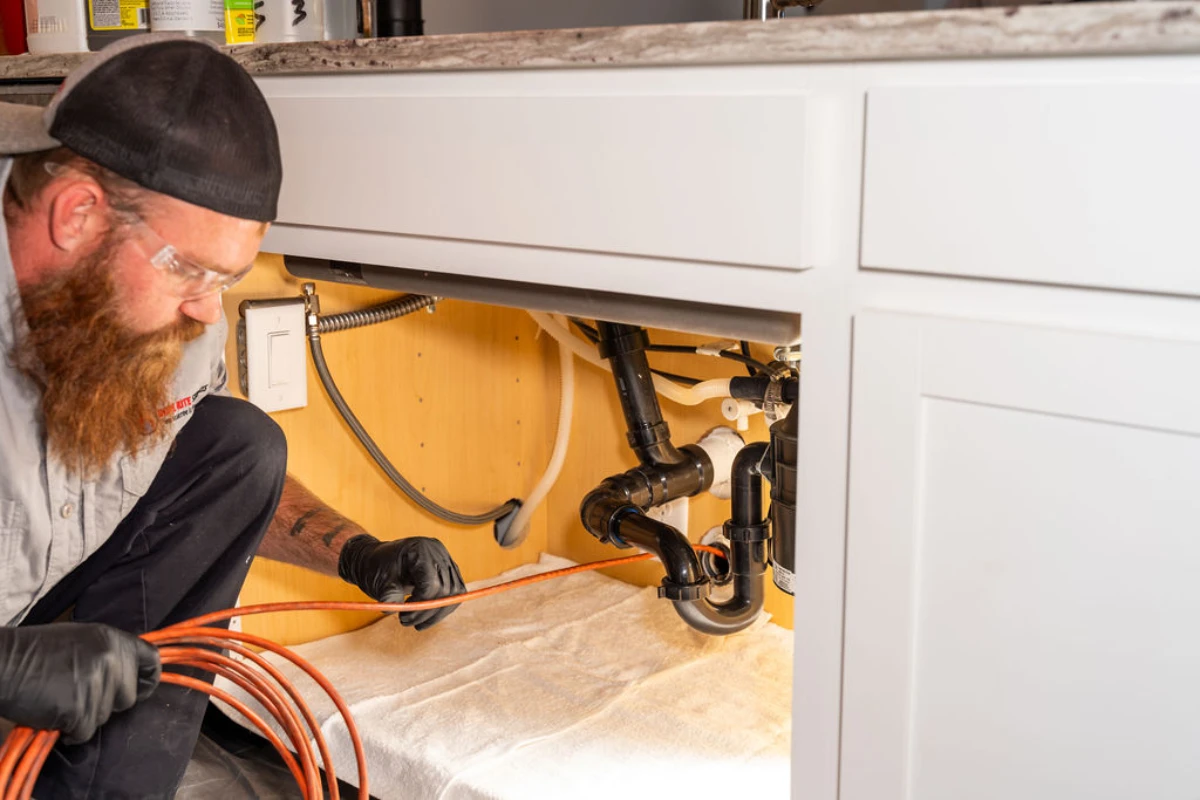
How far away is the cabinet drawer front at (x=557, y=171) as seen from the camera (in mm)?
758

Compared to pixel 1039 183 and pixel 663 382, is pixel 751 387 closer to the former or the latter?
pixel 663 382

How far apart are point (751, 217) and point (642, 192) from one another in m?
0.09

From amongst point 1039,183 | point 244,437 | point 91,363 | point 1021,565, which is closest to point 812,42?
point 1039,183

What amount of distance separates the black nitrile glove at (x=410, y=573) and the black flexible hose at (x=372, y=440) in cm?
32

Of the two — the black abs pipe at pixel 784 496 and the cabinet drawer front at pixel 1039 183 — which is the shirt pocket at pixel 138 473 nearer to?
the black abs pipe at pixel 784 496

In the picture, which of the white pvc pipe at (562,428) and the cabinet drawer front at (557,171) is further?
the white pvc pipe at (562,428)

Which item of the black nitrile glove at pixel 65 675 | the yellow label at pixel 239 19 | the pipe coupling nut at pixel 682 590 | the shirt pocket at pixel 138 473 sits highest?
the yellow label at pixel 239 19

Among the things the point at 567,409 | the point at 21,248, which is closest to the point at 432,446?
the point at 567,409

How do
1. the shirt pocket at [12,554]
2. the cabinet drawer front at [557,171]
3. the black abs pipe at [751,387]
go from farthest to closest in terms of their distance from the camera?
the black abs pipe at [751,387]
the shirt pocket at [12,554]
the cabinet drawer front at [557,171]

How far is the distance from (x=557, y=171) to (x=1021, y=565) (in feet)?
1.39

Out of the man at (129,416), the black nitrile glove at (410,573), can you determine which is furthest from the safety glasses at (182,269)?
the black nitrile glove at (410,573)

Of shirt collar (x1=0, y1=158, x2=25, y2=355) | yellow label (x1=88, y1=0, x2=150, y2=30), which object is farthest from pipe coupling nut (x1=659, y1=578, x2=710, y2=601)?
yellow label (x1=88, y1=0, x2=150, y2=30)

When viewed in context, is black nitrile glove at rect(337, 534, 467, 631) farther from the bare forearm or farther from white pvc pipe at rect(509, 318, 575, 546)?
white pvc pipe at rect(509, 318, 575, 546)

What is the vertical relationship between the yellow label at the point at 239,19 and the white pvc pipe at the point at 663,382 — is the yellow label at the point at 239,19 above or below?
above
